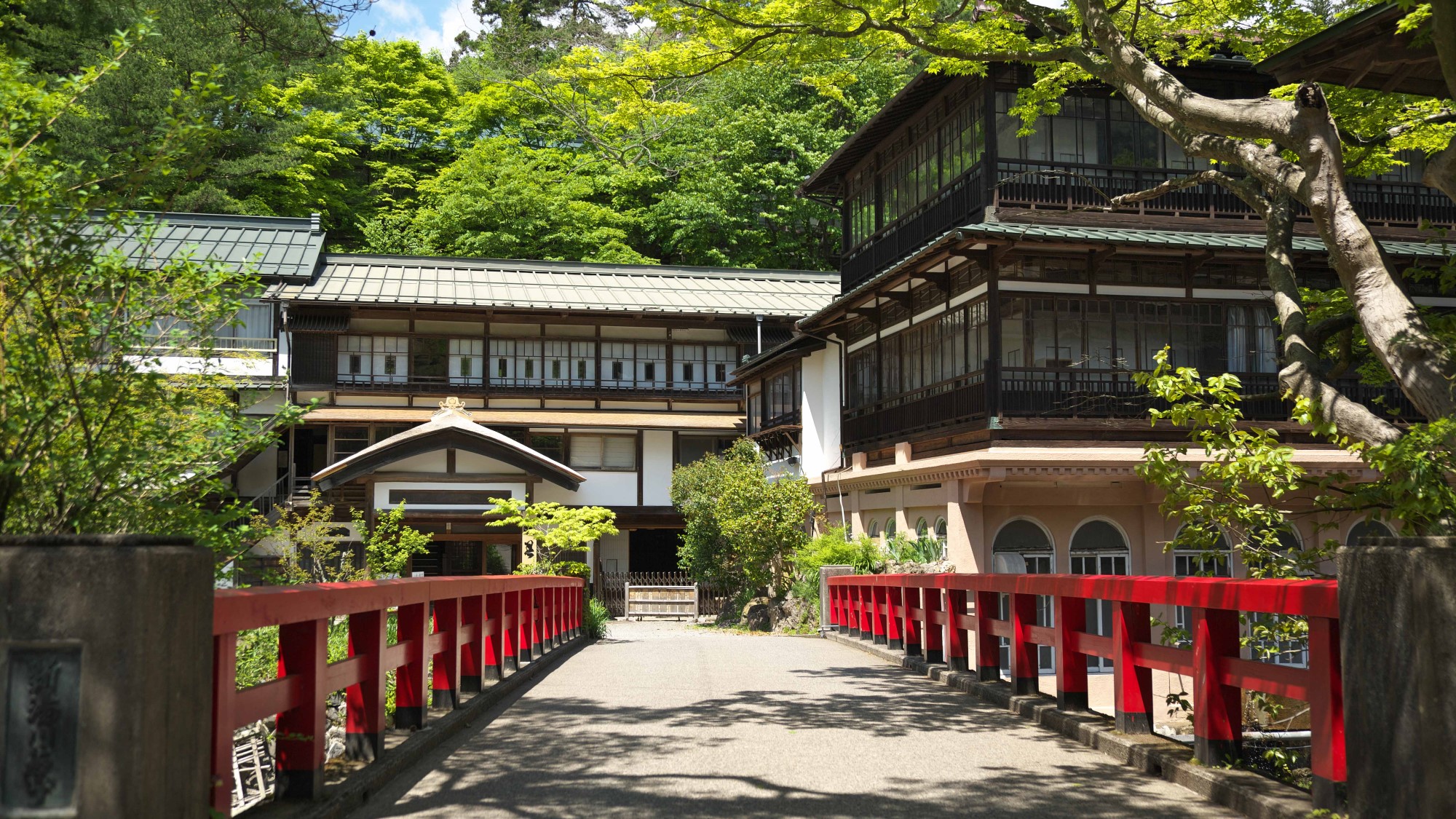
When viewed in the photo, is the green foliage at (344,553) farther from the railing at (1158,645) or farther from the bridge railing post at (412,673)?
the railing at (1158,645)

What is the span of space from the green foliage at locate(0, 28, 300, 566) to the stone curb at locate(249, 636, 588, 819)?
5.09 feet

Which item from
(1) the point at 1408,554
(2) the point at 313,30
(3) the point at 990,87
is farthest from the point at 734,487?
(1) the point at 1408,554

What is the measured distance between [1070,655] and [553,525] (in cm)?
2086

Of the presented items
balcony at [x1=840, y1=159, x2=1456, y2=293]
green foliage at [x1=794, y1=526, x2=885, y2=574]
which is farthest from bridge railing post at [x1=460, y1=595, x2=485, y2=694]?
green foliage at [x1=794, y1=526, x2=885, y2=574]

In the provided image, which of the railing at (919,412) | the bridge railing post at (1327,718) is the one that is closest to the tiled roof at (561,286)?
the railing at (919,412)

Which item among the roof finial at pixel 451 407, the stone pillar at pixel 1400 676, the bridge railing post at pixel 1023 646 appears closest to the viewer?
the stone pillar at pixel 1400 676

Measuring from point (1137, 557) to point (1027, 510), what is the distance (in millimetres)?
2215

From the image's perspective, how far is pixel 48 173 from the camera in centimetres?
616

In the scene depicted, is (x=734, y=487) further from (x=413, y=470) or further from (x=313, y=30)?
(x=313, y=30)

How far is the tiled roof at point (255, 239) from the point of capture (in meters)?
36.4

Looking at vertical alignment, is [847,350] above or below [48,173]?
above

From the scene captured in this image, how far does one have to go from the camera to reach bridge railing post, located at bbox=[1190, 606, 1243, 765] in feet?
23.6

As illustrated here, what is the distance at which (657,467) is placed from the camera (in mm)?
37406

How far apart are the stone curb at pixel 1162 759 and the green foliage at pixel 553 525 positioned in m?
16.8
